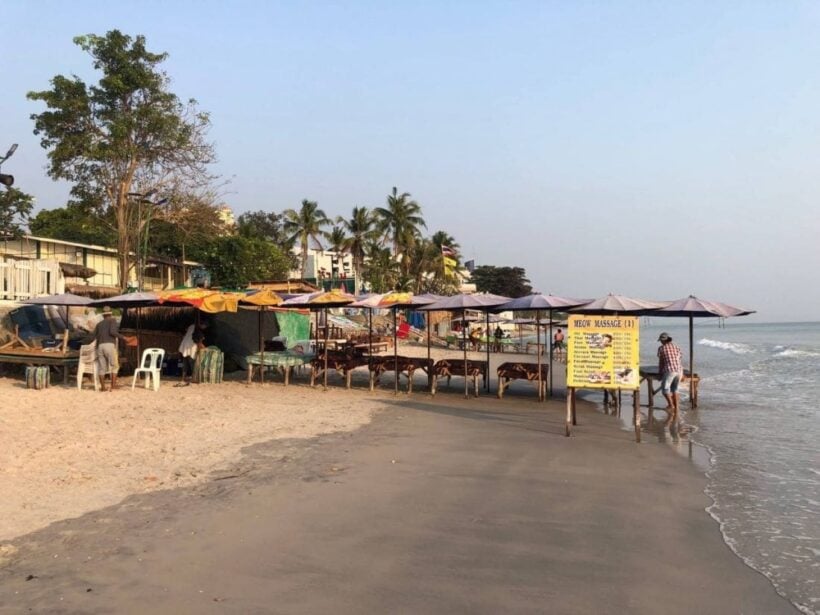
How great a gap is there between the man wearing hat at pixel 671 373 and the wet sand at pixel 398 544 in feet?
14.4

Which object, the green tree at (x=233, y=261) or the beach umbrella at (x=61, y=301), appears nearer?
the beach umbrella at (x=61, y=301)

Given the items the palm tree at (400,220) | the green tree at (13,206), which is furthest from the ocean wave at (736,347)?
the green tree at (13,206)

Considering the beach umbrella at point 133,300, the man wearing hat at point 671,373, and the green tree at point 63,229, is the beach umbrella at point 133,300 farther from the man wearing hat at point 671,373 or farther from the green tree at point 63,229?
the green tree at point 63,229

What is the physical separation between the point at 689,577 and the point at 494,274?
300 ft

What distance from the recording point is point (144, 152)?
27.2m

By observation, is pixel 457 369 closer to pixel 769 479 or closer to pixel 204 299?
pixel 204 299

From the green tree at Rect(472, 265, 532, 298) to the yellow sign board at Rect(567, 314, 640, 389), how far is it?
81.8m

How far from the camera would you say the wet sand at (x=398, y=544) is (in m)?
3.92

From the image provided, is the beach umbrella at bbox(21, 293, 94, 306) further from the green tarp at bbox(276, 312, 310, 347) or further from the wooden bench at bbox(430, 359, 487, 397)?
the wooden bench at bbox(430, 359, 487, 397)

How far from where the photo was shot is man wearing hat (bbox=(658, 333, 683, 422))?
1214 centimetres

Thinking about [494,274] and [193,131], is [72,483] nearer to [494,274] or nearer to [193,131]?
[193,131]

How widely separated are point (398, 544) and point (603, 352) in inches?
220

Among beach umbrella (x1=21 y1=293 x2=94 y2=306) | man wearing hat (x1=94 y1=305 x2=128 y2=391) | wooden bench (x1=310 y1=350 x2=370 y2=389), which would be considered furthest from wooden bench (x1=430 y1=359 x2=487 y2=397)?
beach umbrella (x1=21 y1=293 x2=94 y2=306)

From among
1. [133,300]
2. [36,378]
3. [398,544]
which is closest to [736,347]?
[133,300]
